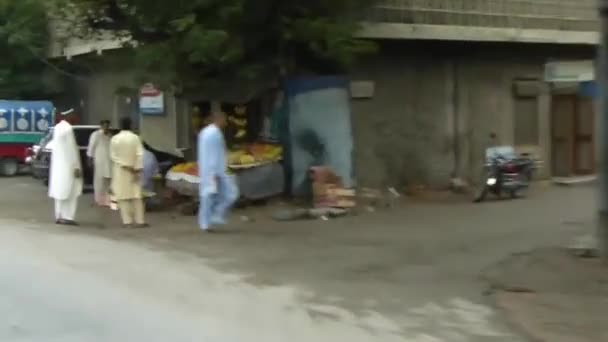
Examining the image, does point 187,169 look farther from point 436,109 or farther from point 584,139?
point 584,139

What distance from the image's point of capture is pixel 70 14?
1791 cm

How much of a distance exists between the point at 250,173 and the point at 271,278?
21.8 feet

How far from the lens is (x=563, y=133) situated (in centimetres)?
2359

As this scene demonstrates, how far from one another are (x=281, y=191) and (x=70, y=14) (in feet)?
15.4

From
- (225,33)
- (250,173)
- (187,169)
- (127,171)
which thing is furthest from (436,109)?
(127,171)

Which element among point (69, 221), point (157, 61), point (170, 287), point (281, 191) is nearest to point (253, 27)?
point (157, 61)

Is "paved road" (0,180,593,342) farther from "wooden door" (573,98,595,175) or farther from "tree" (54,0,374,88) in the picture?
"wooden door" (573,98,595,175)

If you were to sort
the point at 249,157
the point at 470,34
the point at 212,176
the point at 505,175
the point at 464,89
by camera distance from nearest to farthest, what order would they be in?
the point at 212,176
the point at 249,157
the point at 505,175
the point at 470,34
the point at 464,89

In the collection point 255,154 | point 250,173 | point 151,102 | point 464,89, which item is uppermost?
point 464,89

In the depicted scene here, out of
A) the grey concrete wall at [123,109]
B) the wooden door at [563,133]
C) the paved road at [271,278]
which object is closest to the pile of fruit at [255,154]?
the paved road at [271,278]

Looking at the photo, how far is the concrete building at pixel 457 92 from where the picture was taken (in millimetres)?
19859

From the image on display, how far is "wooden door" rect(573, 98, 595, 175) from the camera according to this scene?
78.2ft

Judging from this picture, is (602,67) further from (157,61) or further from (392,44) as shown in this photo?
(392,44)

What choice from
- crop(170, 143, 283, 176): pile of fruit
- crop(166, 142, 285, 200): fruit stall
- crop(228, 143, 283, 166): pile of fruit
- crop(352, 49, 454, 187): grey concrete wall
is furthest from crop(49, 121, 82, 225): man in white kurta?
crop(352, 49, 454, 187): grey concrete wall
